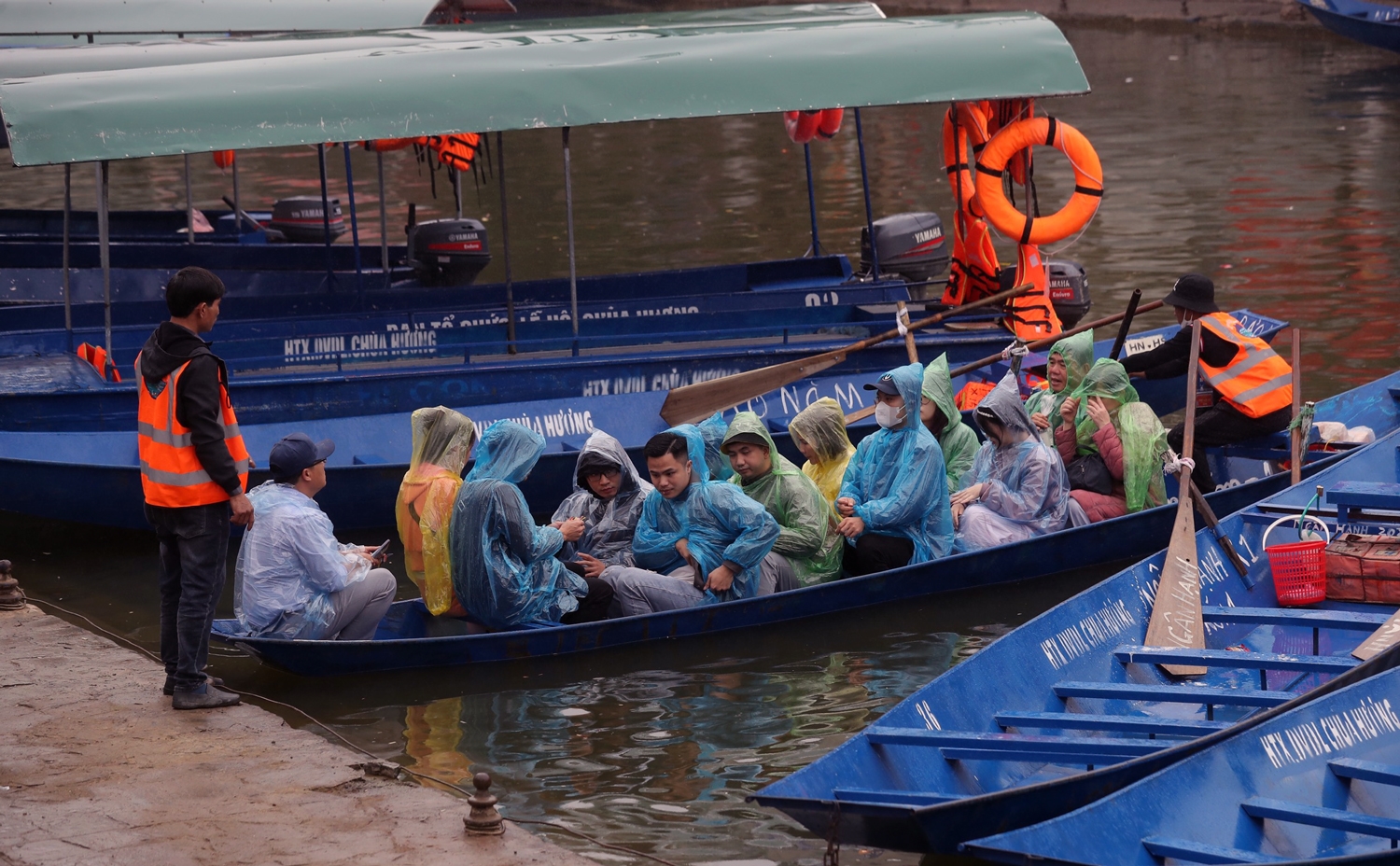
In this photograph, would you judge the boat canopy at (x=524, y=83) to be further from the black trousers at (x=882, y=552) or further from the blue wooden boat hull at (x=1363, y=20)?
the blue wooden boat hull at (x=1363, y=20)

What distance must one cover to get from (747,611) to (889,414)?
3.96ft

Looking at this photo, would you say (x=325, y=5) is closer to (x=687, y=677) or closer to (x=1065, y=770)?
(x=687, y=677)

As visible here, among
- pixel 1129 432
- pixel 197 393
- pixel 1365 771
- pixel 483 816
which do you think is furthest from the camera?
pixel 1129 432

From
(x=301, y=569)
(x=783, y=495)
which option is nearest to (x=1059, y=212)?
(x=783, y=495)

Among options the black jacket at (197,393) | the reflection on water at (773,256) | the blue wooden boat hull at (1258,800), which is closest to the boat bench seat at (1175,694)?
the blue wooden boat hull at (1258,800)

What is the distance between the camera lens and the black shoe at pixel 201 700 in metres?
6.80

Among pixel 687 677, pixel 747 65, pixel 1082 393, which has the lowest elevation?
pixel 687 677

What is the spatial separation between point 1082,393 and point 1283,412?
123cm

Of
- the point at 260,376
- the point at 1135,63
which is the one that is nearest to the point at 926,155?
the point at 1135,63

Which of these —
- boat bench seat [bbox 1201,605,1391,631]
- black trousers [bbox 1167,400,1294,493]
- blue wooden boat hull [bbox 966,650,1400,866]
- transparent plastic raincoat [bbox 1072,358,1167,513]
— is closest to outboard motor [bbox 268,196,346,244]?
transparent plastic raincoat [bbox 1072,358,1167,513]

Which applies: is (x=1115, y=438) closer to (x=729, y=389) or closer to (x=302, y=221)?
(x=729, y=389)

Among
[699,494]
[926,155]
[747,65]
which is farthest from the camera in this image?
[926,155]

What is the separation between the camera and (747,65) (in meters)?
10.6

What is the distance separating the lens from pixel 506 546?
7328 mm
